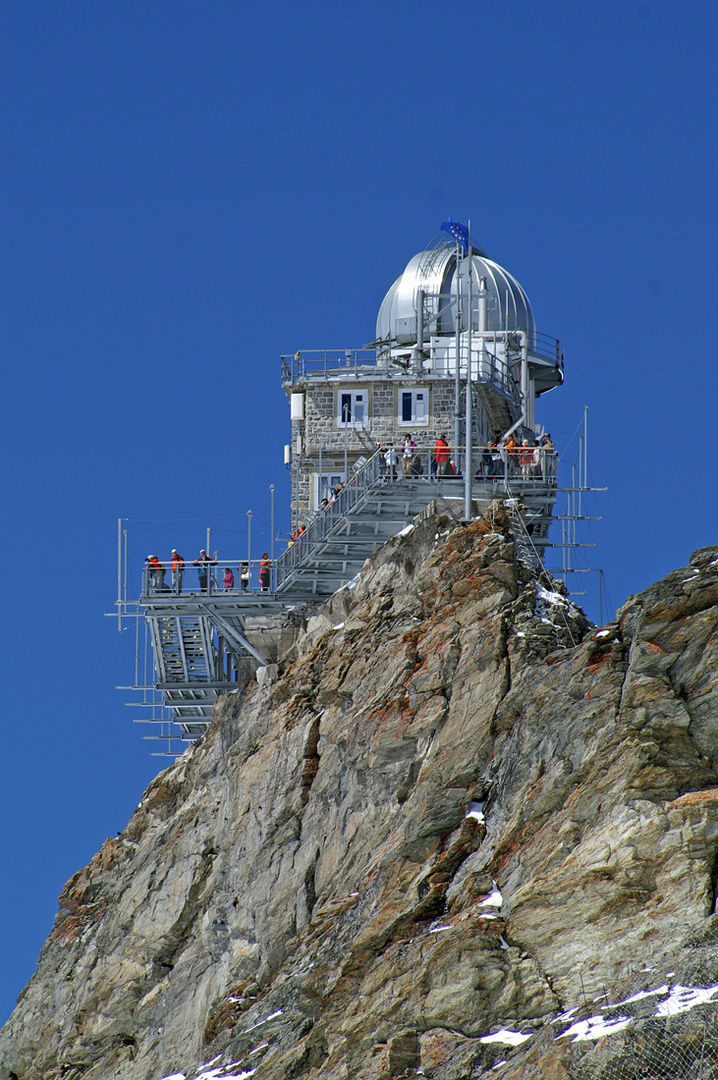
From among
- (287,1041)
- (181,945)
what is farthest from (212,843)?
(287,1041)

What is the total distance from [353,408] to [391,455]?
7949 mm

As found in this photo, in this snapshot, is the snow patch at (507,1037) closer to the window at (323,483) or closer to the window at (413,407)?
the window at (323,483)

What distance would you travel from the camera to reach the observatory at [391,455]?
66625 millimetres

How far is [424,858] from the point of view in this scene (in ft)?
176

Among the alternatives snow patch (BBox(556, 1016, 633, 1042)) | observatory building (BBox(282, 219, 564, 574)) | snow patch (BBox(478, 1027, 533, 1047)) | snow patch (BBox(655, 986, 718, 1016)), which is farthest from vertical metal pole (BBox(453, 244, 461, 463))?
snow patch (BBox(655, 986, 718, 1016))

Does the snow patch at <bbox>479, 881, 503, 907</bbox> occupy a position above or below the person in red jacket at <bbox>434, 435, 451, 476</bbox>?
below

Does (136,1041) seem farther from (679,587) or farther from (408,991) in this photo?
(679,587)

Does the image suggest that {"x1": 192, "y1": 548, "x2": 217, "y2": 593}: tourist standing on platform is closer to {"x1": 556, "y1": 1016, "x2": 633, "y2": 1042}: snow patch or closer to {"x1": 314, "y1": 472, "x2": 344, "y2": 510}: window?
{"x1": 314, "y1": 472, "x2": 344, "y2": 510}: window

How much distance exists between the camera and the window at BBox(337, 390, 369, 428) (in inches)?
2931

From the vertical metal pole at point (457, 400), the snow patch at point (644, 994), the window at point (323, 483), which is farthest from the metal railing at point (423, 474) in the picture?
the snow patch at point (644, 994)

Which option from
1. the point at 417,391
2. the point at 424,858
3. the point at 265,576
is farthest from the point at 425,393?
the point at 424,858

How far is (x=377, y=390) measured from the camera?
74.2 m

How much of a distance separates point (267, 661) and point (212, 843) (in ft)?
23.3

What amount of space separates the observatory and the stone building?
2.2 inches
